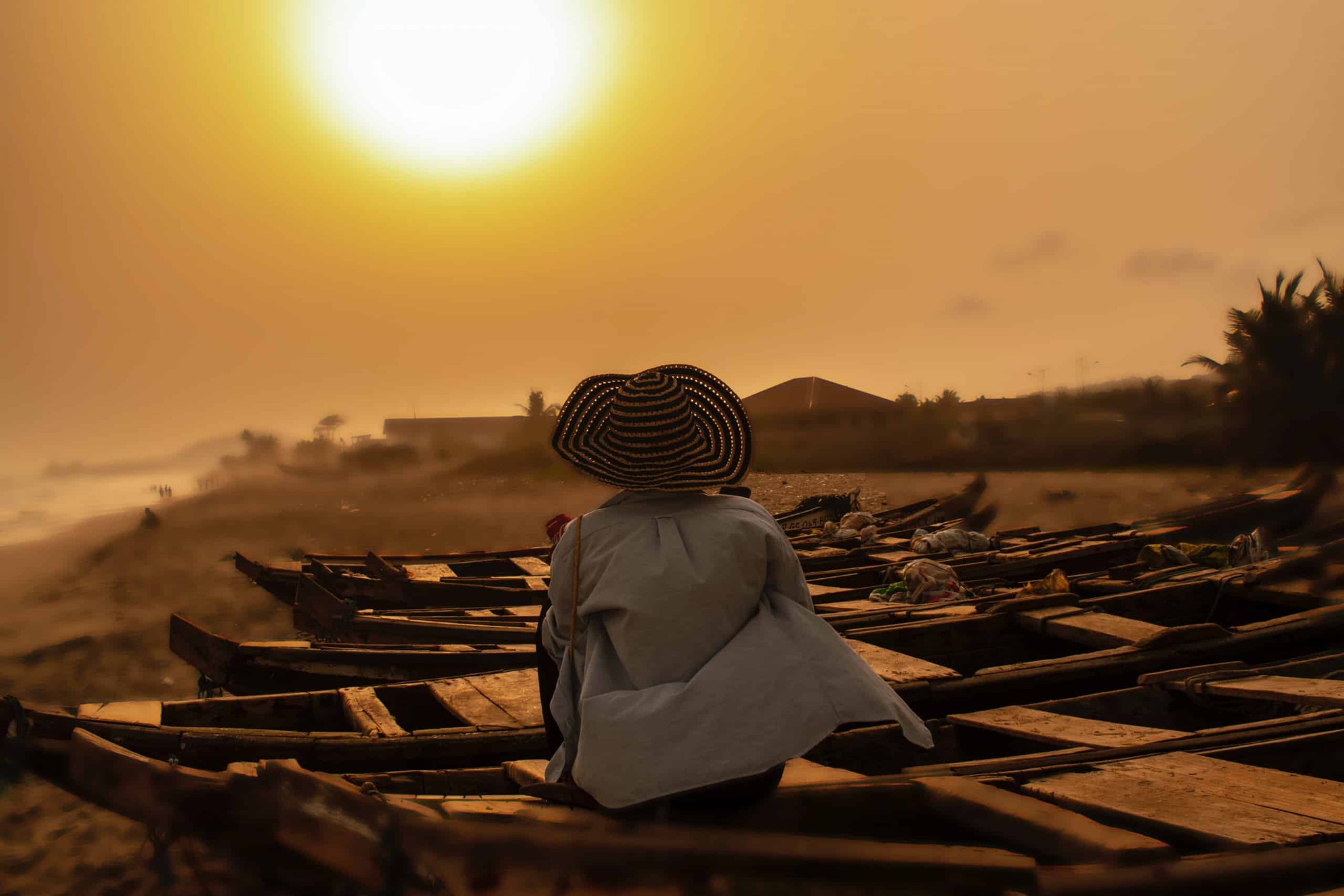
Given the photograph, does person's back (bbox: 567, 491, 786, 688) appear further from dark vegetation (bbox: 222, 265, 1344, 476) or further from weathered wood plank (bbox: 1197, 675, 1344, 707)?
dark vegetation (bbox: 222, 265, 1344, 476)

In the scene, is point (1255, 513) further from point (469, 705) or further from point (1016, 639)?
point (469, 705)

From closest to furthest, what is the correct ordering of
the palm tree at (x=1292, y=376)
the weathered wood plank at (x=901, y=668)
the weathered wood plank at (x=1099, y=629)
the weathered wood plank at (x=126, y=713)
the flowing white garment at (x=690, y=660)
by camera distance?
the flowing white garment at (x=690, y=660) → the weathered wood plank at (x=126, y=713) → the weathered wood plank at (x=901, y=668) → the weathered wood plank at (x=1099, y=629) → the palm tree at (x=1292, y=376)

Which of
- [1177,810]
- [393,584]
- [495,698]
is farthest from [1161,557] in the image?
[393,584]

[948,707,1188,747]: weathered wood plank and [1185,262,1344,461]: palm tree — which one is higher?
[1185,262,1344,461]: palm tree

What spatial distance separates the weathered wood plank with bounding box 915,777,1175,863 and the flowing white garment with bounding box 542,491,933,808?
356mm

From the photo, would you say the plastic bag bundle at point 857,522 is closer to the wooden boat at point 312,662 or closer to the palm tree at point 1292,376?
the wooden boat at point 312,662

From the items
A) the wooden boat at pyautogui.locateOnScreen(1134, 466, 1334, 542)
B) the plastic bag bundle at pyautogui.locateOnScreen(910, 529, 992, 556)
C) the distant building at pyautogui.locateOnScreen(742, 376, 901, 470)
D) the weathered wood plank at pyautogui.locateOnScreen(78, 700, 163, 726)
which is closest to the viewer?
the weathered wood plank at pyautogui.locateOnScreen(78, 700, 163, 726)

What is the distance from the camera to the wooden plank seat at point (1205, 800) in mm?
1996

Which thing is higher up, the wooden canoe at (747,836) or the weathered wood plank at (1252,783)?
the wooden canoe at (747,836)

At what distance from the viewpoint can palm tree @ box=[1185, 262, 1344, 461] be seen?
89.3ft

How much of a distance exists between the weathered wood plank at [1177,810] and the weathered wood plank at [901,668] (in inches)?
47.3

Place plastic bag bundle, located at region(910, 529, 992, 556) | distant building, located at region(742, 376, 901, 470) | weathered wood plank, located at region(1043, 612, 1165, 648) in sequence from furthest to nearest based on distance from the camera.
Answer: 1. distant building, located at region(742, 376, 901, 470)
2. plastic bag bundle, located at region(910, 529, 992, 556)
3. weathered wood plank, located at region(1043, 612, 1165, 648)

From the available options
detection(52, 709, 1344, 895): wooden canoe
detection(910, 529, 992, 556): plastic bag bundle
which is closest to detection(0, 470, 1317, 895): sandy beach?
detection(52, 709, 1344, 895): wooden canoe

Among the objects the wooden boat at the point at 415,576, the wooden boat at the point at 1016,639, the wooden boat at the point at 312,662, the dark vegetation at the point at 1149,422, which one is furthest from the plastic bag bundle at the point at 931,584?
the dark vegetation at the point at 1149,422
